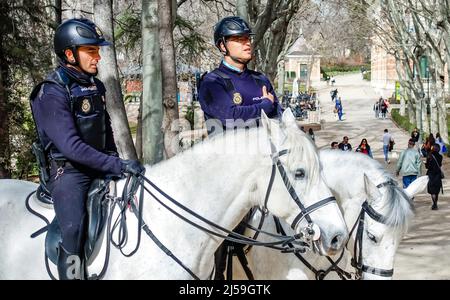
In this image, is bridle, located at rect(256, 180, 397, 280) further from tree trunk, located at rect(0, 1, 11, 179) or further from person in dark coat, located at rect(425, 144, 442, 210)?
person in dark coat, located at rect(425, 144, 442, 210)

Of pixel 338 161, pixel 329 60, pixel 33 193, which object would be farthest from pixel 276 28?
pixel 329 60

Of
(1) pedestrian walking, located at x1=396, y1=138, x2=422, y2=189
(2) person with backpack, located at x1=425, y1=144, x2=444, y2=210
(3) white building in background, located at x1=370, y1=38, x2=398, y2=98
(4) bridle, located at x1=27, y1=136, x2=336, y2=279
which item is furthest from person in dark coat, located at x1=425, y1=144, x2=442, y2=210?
(3) white building in background, located at x1=370, y1=38, x2=398, y2=98

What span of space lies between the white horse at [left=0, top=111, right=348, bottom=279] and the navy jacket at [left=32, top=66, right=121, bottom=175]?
289 mm

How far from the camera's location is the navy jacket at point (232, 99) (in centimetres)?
570

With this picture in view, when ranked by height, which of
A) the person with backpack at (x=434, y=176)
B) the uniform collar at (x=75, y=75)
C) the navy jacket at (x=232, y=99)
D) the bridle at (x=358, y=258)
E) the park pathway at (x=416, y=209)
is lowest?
the park pathway at (x=416, y=209)

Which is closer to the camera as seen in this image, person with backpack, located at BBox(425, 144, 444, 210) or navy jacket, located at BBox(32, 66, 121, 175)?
navy jacket, located at BBox(32, 66, 121, 175)

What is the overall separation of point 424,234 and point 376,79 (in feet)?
227

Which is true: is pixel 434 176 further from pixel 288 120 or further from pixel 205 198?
pixel 205 198

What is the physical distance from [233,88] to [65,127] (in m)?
1.88

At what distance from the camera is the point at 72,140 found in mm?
4660

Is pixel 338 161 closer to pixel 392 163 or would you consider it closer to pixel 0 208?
pixel 0 208

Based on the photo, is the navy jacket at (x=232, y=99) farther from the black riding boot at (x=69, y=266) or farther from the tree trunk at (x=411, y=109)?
the tree trunk at (x=411, y=109)

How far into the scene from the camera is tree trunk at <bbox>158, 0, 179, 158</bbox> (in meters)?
11.7

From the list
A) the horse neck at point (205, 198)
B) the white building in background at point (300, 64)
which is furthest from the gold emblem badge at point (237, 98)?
the white building in background at point (300, 64)
